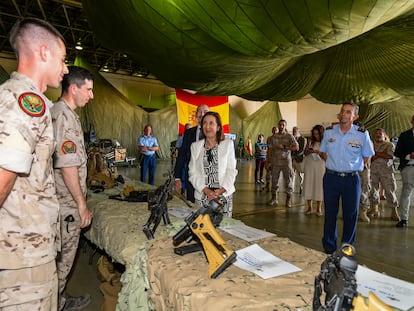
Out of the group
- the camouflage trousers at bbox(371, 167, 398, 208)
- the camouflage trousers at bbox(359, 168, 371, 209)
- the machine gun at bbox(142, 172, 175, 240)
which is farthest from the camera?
the camouflage trousers at bbox(371, 167, 398, 208)

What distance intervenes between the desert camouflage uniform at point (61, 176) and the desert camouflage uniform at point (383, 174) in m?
4.19

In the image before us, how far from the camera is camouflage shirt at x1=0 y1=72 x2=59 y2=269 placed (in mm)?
844

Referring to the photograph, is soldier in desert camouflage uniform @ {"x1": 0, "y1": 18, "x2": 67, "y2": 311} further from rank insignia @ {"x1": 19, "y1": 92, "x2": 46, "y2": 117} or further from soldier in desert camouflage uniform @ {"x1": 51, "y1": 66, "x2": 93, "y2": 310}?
soldier in desert camouflage uniform @ {"x1": 51, "y1": 66, "x2": 93, "y2": 310}

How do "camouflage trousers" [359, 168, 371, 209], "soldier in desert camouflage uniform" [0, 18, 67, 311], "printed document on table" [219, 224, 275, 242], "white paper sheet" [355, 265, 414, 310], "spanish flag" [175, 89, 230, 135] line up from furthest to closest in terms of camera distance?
"spanish flag" [175, 89, 230, 135]
"camouflage trousers" [359, 168, 371, 209]
"printed document on table" [219, 224, 275, 242]
"soldier in desert camouflage uniform" [0, 18, 67, 311]
"white paper sheet" [355, 265, 414, 310]

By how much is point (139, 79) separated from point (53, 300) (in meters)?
16.9

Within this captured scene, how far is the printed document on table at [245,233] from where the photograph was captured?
1.30 metres

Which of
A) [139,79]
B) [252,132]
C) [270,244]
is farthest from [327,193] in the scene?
[139,79]

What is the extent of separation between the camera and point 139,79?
1686 cm

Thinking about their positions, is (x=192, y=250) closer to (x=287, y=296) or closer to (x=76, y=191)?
(x=287, y=296)

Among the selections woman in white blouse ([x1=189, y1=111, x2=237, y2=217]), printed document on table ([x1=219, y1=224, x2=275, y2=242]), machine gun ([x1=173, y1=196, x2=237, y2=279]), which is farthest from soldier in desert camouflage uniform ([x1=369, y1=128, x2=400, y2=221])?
machine gun ([x1=173, y1=196, x2=237, y2=279])

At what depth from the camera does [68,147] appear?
5.01 ft

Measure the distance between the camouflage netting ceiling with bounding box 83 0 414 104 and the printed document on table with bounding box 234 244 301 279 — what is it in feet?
2.69

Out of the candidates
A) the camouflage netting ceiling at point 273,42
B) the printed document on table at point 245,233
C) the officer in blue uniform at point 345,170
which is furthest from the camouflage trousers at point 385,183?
the printed document on table at point 245,233

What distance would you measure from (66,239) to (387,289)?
5.12 ft
